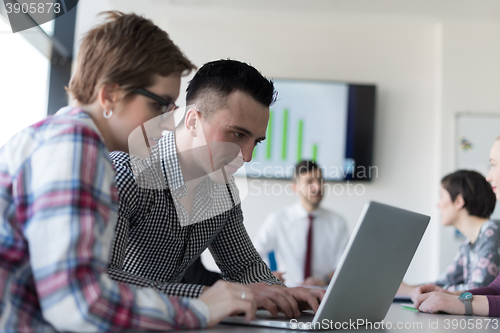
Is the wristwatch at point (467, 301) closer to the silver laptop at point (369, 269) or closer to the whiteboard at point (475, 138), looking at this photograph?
the silver laptop at point (369, 269)

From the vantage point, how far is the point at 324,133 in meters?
3.77

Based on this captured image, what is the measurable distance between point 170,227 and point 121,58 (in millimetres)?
569

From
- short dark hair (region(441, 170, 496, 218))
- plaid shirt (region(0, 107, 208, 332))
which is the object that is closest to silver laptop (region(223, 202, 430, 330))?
plaid shirt (region(0, 107, 208, 332))

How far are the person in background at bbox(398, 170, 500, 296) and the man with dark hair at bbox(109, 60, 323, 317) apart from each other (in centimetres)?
96

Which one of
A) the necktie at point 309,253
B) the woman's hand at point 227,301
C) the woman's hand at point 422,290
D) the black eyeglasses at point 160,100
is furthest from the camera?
the necktie at point 309,253

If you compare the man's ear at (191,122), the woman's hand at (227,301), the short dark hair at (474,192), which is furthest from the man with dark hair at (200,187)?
the short dark hair at (474,192)

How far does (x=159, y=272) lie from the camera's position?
4.19ft

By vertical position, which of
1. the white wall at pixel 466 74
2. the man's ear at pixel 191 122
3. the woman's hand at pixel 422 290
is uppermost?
the white wall at pixel 466 74

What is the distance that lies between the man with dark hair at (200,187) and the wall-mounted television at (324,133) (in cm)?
217

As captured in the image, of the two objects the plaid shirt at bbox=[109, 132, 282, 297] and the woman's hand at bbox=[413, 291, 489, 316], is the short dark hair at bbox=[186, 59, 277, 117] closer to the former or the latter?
the plaid shirt at bbox=[109, 132, 282, 297]

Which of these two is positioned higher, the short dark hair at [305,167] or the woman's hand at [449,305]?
the short dark hair at [305,167]

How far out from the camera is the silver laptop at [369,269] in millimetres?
791

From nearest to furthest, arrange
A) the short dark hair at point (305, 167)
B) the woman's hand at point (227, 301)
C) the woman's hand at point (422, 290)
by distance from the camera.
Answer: the woman's hand at point (227, 301) → the woman's hand at point (422, 290) → the short dark hair at point (305, 167)

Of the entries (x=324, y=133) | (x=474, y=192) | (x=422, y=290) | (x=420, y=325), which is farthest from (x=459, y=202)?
(x=420, y=325)
